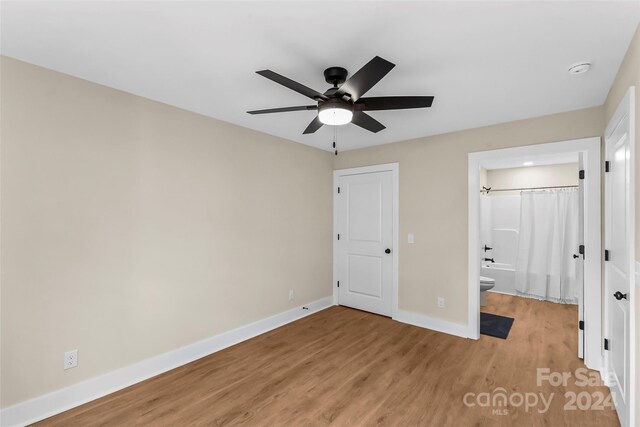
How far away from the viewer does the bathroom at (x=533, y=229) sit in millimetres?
4785

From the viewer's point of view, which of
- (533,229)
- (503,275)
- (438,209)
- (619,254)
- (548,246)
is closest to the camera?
(619,254)

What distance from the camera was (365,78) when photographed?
5.56ft

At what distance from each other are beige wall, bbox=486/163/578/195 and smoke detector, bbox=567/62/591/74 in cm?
383

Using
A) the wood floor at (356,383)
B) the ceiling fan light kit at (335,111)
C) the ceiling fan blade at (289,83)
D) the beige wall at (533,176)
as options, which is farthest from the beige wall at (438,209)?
the beige wall at (533,176)

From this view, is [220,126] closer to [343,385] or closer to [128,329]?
[128,329]

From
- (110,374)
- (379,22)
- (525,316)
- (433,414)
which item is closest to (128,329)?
(110,374)

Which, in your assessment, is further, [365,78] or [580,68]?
[580,68]

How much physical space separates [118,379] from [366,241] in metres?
3.15

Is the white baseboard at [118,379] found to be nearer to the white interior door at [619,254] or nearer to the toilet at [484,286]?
the toilet at [484,286]

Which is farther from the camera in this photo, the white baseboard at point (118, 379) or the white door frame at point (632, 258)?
the white baseboard at point (118, 379)

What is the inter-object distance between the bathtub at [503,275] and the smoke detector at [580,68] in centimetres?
409

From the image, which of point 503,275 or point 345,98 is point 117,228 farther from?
point 503,275

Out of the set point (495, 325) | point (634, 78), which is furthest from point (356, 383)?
point (634, 78)

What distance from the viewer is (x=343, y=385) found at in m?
2.46
